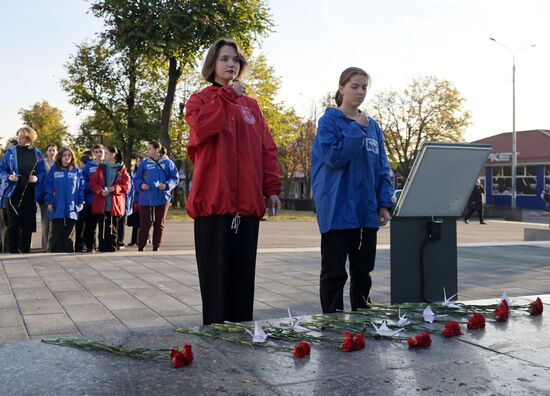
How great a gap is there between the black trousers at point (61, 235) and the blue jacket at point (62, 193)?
0.12 m

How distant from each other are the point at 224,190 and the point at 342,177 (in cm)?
100

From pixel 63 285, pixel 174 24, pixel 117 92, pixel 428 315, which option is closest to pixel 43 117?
pixel 117 92

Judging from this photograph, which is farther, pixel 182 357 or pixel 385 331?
pixel 385 331

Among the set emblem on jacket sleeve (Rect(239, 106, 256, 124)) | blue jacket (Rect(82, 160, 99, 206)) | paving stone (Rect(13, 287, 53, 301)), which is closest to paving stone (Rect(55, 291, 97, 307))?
paving stone (Rect(13, 287, 53, 301))

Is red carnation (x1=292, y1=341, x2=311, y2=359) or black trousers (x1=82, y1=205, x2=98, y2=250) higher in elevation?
black trousers (x1=82, y1=205, x2=98, y2=250)

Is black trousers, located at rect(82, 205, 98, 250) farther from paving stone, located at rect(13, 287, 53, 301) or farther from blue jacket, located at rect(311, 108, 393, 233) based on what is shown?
blue jacket, located at rect(311, 108, 393, 233)

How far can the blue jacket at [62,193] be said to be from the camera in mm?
10156

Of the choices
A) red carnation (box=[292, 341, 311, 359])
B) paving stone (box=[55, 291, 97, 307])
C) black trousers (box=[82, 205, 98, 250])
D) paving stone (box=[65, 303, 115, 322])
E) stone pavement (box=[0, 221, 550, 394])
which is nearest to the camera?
stone pavement (box=[0, 221, 550, 394])

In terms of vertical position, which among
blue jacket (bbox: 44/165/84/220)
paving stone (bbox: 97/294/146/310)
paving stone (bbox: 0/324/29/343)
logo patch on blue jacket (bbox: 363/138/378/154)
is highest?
logo patch on blue jacket (bbox: 363/138/378/154)

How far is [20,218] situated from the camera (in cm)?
1012

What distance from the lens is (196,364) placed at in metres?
2.79

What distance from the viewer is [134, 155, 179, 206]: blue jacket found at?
10641 millimetres

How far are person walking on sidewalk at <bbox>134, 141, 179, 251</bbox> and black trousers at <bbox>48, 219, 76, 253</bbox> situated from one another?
45.4 inches

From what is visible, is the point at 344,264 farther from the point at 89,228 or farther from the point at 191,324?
the point at 89,228
